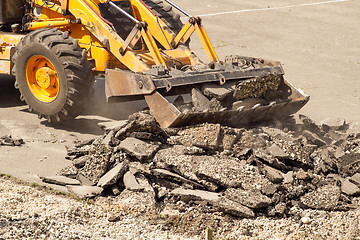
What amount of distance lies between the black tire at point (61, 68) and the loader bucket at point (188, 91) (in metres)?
0.46

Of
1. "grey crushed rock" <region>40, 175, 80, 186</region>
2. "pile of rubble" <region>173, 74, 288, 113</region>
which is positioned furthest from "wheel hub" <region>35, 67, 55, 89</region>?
"grey crushed rock" <region>40, 175, 80, 186</region>

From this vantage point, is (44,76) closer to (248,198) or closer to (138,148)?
(138,148)

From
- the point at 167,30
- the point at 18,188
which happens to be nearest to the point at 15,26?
the point at 167,30

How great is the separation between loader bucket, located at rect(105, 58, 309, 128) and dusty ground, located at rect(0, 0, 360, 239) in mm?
1123

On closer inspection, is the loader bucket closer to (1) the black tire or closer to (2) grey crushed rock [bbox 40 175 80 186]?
(1) the black tire

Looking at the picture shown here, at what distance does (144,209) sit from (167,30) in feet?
13.5

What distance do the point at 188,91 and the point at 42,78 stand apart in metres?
2.30

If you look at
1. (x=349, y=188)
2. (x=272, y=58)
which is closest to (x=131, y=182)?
(x=349, y=188)

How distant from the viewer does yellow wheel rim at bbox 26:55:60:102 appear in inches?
338

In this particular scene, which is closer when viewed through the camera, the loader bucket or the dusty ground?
the loader bucket

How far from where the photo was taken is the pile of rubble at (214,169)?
625 cm

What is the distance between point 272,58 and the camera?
1388 centimetres

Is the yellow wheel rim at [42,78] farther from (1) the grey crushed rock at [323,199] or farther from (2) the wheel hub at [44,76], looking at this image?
(1) the grey crushed rock at [323,199]

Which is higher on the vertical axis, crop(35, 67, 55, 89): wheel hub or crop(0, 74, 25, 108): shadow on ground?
crop(35, 67, 55, 89): wheel hub
